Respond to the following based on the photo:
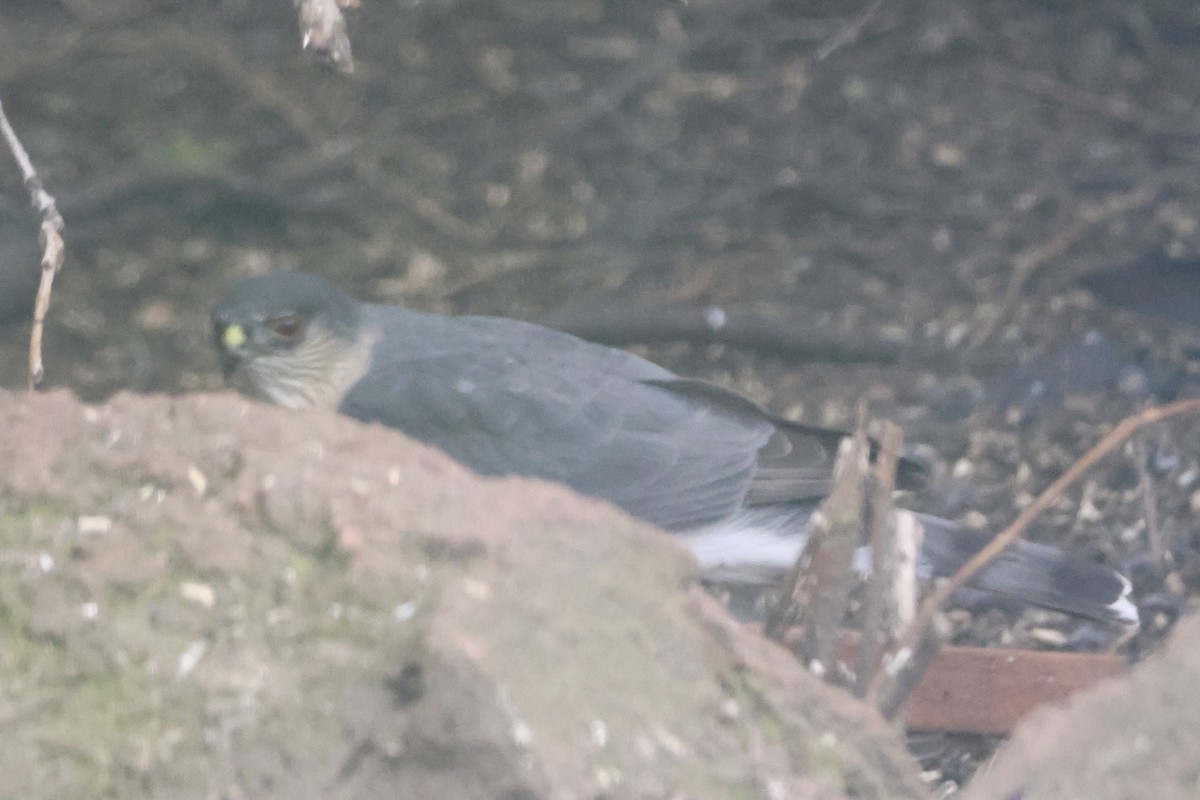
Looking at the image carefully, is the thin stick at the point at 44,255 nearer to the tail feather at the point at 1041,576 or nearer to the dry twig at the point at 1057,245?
the tail feather at the point at 1041,576

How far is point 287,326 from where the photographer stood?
11.7 ft

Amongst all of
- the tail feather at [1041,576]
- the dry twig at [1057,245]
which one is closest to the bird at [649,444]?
the tail feather at [1041,576]

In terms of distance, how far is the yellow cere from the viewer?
351cm

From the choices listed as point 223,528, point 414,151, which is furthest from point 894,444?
point 414,151

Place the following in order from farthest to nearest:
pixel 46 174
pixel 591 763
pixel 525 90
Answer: pixel 525 90
pixel 46 174
pixel 591 763

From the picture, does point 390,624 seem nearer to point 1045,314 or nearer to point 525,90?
point 1045,314

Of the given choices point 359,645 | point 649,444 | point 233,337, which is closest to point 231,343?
point 233,337

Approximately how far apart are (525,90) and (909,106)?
1.81 metres

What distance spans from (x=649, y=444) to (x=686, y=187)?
3074 mm

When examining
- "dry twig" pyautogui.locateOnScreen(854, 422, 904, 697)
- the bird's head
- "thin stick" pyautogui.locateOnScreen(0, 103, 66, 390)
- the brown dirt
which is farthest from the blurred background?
"thin stick" pyautogui.locateOnScreen(0, 103, 66, 390)

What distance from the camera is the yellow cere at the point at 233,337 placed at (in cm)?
351

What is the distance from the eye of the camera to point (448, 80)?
653 cm

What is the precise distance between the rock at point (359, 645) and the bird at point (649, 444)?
1.38m

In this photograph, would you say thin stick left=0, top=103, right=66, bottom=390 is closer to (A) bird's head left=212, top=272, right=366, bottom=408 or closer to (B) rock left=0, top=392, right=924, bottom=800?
(B) rock left=0, top=392, right=924, bottom=800
